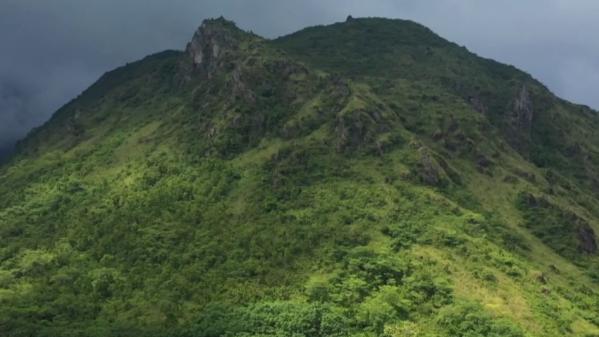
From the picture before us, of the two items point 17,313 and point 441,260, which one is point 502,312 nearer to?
point 441,260

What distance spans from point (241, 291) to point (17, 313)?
5826cm

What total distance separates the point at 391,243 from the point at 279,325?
151ft

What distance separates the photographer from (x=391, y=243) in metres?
200

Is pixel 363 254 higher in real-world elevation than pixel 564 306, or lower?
higher

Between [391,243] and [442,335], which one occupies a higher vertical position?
[391,243]

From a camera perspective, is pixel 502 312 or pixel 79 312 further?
pixel 79 312

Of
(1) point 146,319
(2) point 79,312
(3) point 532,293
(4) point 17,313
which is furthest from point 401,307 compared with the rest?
(4) point 17,313

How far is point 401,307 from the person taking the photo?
17188cm

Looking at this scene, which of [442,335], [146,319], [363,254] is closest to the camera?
[442,335]

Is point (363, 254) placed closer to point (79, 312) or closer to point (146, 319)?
point (146, 319)

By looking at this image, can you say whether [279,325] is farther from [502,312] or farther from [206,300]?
[502,312]

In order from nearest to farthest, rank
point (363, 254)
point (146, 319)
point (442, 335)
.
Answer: point (442, 335) → point (146, 319) → point (363, 254)

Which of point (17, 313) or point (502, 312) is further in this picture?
point (17, 313)

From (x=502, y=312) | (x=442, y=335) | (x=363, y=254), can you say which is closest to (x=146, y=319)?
(x=363, y=254)
